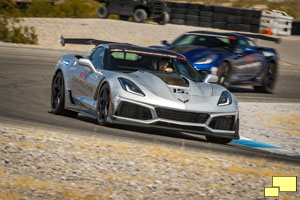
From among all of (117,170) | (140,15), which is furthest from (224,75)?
(140,15)

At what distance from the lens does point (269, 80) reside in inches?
622

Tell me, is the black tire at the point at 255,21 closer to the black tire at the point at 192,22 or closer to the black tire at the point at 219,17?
the black tire at the point at 219,17

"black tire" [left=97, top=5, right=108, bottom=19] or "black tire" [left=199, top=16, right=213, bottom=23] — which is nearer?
"black tire" [left=199, top=16, right=213, bottom=23]

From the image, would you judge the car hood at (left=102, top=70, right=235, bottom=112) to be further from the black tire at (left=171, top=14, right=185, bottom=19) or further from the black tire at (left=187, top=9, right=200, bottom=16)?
the black tire at (left=171, top=14, right=185, bottom=19)

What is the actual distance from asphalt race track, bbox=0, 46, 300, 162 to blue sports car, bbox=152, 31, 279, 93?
19.0 inches

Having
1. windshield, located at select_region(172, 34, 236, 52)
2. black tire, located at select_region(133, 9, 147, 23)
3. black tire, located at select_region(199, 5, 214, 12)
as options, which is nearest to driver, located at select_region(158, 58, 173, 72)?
windshield, located at select_region(172, 34, 236, 52)

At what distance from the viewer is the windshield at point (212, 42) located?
14258 mm

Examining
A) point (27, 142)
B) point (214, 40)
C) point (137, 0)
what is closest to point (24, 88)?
point (214, 40)

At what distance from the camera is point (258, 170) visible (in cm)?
653

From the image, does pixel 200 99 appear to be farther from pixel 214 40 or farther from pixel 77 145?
pixel 214 40

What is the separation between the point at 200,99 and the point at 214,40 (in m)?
6.63

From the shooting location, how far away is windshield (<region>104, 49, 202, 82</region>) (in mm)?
8672

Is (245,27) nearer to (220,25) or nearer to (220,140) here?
(220,25)

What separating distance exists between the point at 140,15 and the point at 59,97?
72.4 ft
